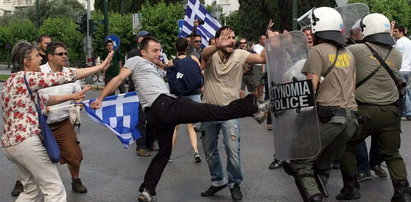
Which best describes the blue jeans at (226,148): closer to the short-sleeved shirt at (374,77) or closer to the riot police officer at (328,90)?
the riot police officer at (328,90)

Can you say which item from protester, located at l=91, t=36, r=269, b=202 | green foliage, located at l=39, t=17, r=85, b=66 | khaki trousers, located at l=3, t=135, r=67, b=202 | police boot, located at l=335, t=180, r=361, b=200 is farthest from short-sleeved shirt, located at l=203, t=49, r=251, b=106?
green foliage, located at l=39, t=17, r=85, b=66

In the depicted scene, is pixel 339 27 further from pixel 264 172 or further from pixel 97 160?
pixel 97 160

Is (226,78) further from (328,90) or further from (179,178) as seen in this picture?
(179,178)

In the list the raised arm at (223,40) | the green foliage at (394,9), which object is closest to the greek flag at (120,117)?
the raised arm at (223,40)

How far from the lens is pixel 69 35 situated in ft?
138

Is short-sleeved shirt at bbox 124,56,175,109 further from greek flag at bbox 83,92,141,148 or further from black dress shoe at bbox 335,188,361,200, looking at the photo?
black dress shoe at bbox 335,188,361,200

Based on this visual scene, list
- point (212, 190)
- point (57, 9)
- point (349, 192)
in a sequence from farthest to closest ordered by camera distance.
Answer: point (57, 9), point (212, 190), point (349, 192)

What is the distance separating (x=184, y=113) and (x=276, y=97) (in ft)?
2.85

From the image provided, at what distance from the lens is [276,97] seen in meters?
5.67

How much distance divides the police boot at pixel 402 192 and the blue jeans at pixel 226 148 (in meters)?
1.47

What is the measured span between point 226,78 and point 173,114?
795mm

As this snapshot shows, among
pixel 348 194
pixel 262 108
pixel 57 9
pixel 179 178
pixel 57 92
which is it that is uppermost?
pixel 262 108

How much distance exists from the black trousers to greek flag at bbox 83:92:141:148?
1020 mm

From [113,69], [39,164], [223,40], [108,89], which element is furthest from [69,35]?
[39,164]
